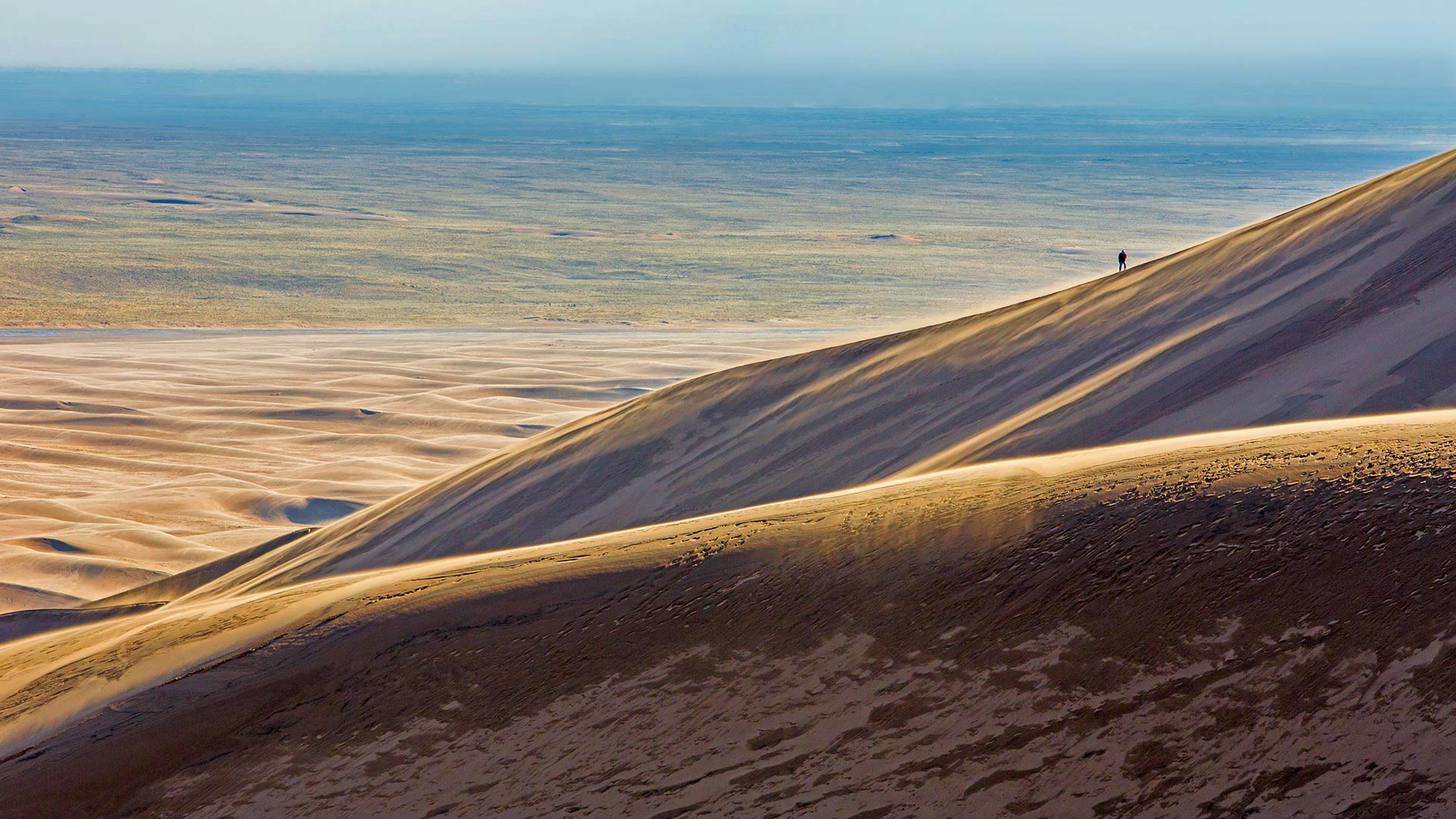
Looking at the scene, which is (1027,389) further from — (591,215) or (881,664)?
(591,215)

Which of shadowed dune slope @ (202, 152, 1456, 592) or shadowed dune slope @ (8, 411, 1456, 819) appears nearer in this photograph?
shadowed dune slope @ (8, 411, 1456, 819)

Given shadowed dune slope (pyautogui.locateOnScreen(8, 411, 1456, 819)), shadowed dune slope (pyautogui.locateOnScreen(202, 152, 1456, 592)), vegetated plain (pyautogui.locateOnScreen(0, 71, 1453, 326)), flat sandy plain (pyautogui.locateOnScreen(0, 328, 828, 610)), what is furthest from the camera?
vegetated plain (pyautogui.locateOnScreen(0, 71, 1453, 326))

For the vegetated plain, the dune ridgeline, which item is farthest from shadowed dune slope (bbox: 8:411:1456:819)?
the vegetated plain

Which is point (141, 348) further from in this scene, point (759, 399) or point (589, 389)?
point (759, 399)

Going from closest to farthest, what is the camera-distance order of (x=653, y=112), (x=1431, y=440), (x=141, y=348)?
(x=1431, y=440) < (x=141, y=348) < (x=653, y=112)

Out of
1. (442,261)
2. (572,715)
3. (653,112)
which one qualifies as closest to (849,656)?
(572,715)

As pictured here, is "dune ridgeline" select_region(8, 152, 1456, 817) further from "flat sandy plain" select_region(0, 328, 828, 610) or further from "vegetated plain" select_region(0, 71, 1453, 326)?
"vegetated plain" select_region(0, 71, 1453, 326)
